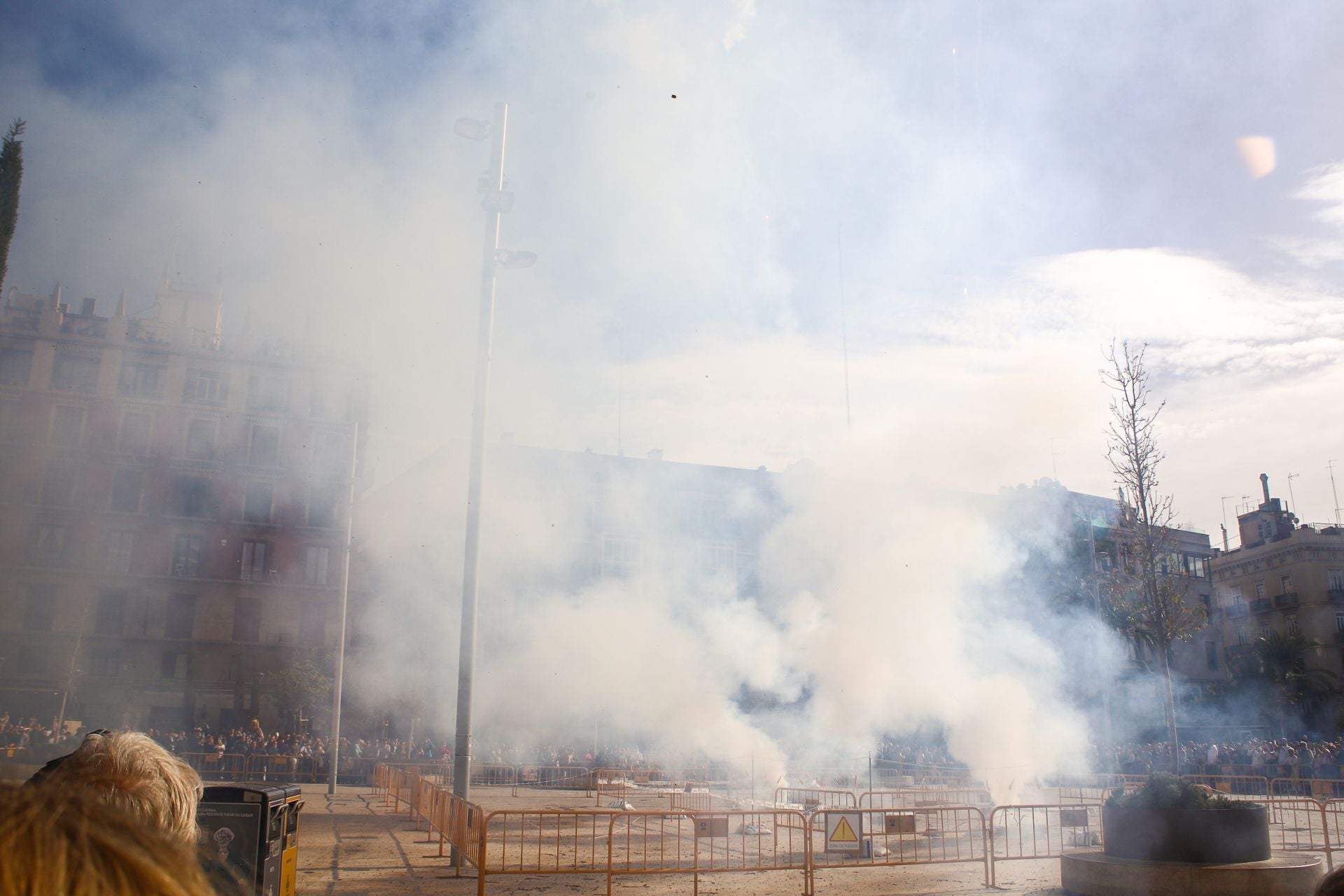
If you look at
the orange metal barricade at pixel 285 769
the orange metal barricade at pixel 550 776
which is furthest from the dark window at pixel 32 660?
the orange metal barricade at pixel 550 776

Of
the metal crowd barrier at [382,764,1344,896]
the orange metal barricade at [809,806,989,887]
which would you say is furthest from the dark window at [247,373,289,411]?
the orange metal barricade at [809,806,989,887]

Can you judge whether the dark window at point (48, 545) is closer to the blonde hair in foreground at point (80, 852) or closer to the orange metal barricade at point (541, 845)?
the orange metal barricade at point (541, 845)

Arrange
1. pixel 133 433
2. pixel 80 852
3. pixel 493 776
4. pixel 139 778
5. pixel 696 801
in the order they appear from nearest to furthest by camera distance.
→ pixel 80 852
pixel 139 778
pixel 696 801
pixel 493 776
pixel 133 433

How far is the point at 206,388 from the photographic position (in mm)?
33281

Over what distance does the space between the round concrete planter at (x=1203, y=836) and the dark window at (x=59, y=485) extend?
3345 centimetres

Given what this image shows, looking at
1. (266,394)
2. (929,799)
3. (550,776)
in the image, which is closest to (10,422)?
(266,394)

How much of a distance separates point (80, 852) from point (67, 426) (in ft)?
118

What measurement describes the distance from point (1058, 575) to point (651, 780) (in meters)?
14.2

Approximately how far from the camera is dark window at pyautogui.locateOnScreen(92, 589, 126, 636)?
114 feet

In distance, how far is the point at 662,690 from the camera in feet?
88.6

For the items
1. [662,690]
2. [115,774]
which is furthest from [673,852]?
[662,690]

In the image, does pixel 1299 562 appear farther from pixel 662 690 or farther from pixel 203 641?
pixel 203 641

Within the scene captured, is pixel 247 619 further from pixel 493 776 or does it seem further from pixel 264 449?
pixel 493 776

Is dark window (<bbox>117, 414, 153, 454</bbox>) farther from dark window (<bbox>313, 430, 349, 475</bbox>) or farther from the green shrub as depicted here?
the green shrub
